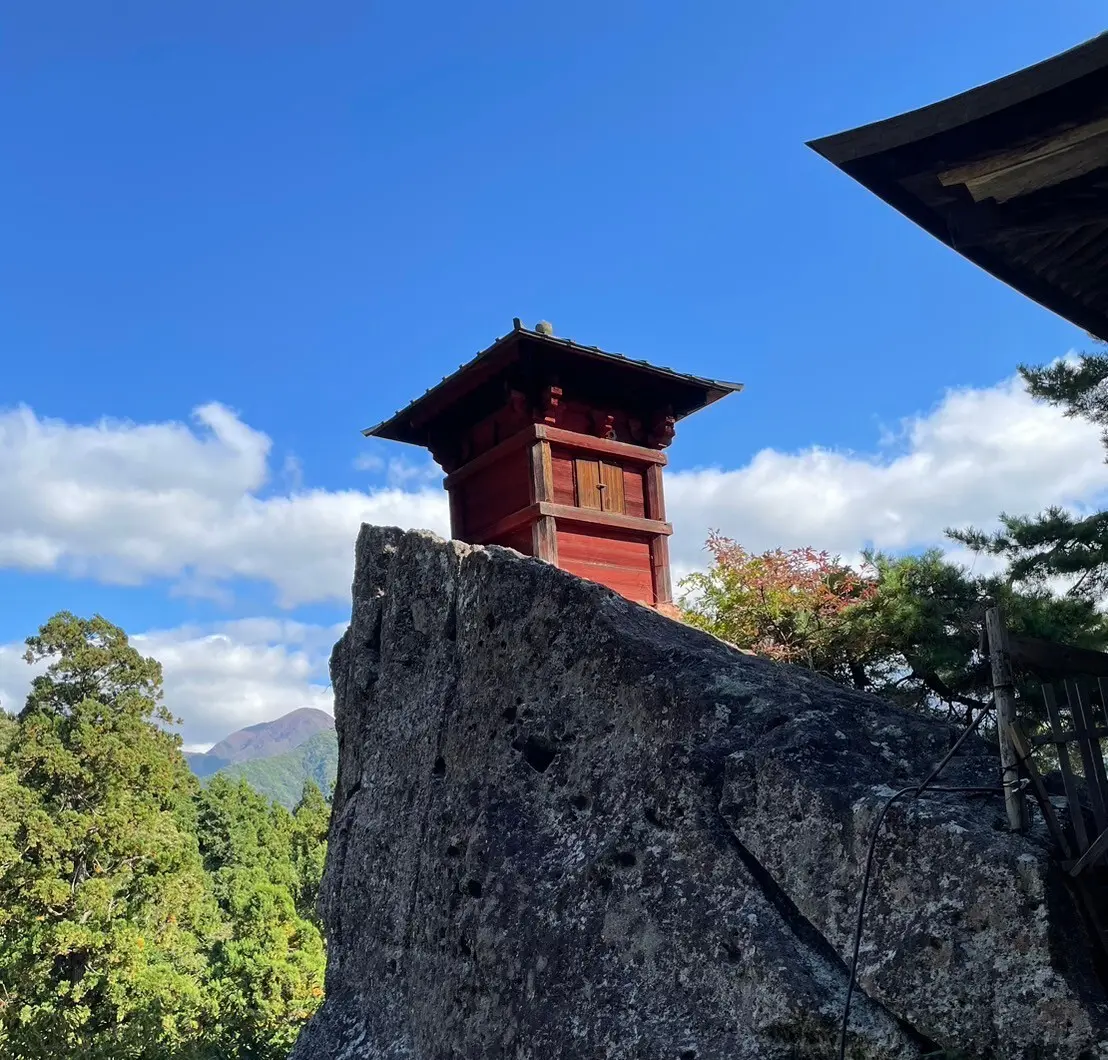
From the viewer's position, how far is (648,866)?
15.3ft

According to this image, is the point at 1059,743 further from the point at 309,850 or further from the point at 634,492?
the point at 309,850

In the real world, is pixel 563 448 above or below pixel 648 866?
above

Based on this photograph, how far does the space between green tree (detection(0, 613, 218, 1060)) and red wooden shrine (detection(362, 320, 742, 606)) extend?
373 inches

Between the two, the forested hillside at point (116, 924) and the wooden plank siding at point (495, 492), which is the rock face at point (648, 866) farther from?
the forested hillside at point (116, 924)

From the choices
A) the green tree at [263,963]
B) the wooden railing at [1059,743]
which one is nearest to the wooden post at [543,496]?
the wooden railing at [1059,743]

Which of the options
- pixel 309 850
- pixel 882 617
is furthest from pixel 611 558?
pixel 309 850

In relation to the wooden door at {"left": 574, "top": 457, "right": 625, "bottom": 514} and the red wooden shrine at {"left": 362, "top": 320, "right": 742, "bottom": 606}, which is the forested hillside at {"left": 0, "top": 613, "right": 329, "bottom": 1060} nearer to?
the red wooden shrine at {"left": 362, "top": 320, "right": 742, "bottom": 606}

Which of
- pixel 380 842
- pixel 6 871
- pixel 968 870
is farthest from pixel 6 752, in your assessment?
pixel 968 870

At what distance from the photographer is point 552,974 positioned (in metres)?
4.76

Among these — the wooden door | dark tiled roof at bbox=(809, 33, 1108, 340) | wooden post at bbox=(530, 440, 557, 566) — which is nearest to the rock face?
dark tiled roof at bbox=(809, 33, 1108, 340)

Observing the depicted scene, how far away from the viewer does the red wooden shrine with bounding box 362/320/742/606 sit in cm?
1047

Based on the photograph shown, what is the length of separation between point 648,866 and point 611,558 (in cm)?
639

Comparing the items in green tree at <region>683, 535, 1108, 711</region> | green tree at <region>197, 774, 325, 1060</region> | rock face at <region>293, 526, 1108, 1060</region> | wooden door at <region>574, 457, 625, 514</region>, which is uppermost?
wooden door at <region>574, 457, 625, 514</region>

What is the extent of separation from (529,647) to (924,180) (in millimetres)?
3427
